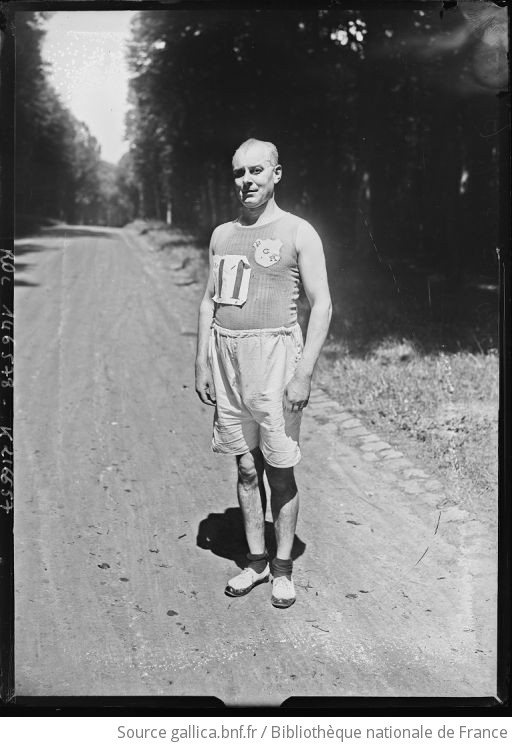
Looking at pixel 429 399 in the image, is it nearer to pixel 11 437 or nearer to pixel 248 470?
pixel 248 470

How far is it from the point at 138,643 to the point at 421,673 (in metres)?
1.27

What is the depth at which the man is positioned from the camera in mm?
3516

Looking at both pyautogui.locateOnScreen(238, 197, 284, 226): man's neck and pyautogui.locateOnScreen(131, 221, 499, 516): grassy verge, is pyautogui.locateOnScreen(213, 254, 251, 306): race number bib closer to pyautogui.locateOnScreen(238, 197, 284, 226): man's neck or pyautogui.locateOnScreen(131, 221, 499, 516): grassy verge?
pyautogui.locateOnScreen(238, 197, 284, 226): man's neck

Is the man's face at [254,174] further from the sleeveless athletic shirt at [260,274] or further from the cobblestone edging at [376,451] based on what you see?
the cobblestone edging at [376,451]

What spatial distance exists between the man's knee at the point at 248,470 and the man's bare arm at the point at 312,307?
42cm

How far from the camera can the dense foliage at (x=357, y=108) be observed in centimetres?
383

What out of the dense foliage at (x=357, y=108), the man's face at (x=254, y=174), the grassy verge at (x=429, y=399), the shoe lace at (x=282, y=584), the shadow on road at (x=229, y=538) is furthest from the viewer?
the grassy verge at (x=429, y=399)

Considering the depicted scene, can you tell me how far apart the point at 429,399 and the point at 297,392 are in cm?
274

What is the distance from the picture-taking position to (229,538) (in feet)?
13.9

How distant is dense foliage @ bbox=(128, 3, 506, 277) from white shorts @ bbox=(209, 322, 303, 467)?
77 centimetres

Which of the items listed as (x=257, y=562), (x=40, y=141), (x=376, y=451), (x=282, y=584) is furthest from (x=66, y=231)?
(x=376, y=451)

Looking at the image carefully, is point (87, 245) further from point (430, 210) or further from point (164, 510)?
point (430, 210)

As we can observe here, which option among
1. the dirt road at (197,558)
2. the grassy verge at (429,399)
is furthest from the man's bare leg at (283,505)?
the grassy verge at (429,399)

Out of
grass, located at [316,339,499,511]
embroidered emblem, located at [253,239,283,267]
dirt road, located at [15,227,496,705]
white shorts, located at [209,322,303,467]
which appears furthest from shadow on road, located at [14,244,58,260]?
grass, located at [316,339,499,511]
